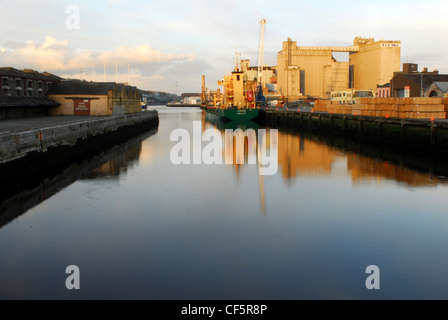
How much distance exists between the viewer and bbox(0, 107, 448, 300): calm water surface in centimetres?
869

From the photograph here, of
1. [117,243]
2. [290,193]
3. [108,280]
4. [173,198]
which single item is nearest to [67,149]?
[173,198]

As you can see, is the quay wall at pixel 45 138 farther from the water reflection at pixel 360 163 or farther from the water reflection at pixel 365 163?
the water reflection at pixel 365 163

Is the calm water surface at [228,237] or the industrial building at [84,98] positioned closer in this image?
the calm water surface at [228,237]

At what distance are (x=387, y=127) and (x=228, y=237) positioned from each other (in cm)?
2637

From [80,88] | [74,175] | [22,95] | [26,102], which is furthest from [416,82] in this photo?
[74,175]

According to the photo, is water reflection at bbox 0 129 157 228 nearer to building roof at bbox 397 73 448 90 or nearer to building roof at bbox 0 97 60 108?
building roof at bbox 0 97 60 108

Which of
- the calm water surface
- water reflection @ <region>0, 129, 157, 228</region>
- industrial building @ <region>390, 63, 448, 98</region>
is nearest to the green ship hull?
industrial building @ <region>390, 63, 448, 98</region>

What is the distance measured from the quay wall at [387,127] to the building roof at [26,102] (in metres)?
31.8

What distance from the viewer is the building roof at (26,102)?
4446 cm

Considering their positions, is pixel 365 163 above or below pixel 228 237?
above

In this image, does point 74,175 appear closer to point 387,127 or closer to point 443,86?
point 387,127

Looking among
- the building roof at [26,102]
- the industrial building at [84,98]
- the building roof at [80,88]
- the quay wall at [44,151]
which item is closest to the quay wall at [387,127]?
the quay wall at [44,151]

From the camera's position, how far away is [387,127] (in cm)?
3472

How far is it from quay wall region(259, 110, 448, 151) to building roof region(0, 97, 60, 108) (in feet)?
104
